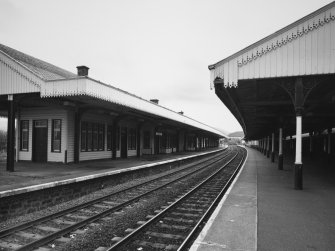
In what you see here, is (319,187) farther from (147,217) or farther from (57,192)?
(57,192)

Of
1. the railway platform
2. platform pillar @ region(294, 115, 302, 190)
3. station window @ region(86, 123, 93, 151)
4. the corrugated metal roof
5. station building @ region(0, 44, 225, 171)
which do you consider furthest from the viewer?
station window @ region(86, 123, 93, 151)

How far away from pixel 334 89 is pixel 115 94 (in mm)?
9444

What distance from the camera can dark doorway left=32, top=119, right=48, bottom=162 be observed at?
51.5 ft

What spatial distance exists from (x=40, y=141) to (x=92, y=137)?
9.46 ft

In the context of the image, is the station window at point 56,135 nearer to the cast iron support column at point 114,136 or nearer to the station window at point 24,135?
the station window at point 24,135

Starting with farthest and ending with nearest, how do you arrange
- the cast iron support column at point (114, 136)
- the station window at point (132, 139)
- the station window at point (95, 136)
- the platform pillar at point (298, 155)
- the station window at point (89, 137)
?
the station window at point (132, 139), the cast iron support column at point (114, 136), the station window at point (95, 136), the station window at point (89, 137), the platform pillar at point (298, 155)

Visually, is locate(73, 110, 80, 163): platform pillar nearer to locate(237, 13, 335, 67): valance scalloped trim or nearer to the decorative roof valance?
the decorative roof valance

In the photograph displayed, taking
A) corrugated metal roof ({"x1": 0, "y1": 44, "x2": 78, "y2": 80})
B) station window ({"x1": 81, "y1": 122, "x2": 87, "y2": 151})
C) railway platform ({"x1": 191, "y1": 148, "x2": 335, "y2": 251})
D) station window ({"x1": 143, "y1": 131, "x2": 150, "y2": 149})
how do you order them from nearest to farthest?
railway platform ({"x1": 191, "y1": 148, "x2": 335, "y2": 251}), corrugated metal roof ({"x1": 0, "y1": 44, "x2": 78, "y2": 80}), station window ({"x1": 81, "y1": 122, "x2": 87, "y2": 151}), station window ({"x1": 143, "y1": 131, "x2": 150, "y2": 149})

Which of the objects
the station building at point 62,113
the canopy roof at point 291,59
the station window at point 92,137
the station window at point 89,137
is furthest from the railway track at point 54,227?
the station window at point 89,137

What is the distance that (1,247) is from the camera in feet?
16.6

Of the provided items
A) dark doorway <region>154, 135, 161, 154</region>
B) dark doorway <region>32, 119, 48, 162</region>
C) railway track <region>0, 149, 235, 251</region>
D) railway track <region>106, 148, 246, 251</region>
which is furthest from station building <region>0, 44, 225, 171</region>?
railway track <region>106, 148, 246, 251</region>

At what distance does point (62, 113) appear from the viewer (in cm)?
1510

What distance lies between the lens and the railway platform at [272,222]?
4.85 metres

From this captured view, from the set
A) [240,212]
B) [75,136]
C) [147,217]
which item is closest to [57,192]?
[147,217]
